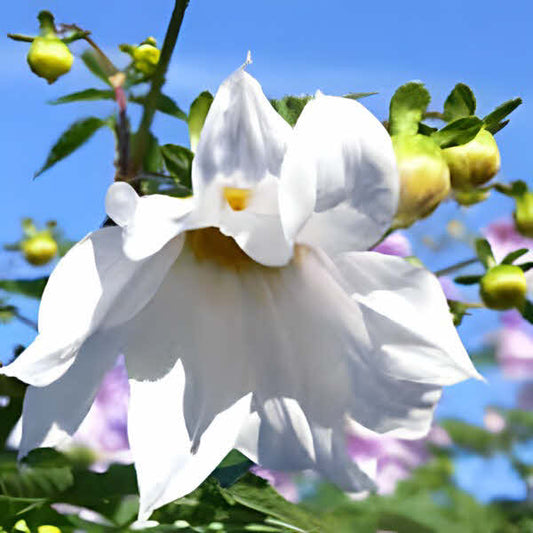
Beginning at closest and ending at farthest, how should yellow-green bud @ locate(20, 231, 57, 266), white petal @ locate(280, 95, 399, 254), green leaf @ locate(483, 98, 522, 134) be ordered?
white petal @ locate(280, 95, 399, 254) < green leaf @ locate(483, 98, 522, 134) < yellow-green bud @ locate(20, 231, 57, 266)

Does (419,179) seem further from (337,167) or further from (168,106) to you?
(168,106)

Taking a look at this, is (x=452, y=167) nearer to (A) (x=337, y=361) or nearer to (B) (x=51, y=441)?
(A) (x=337, y=361)

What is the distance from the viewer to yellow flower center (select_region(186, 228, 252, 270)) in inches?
21.7

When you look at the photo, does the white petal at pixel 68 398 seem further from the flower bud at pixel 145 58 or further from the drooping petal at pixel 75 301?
the flower bud at pixel 145 58

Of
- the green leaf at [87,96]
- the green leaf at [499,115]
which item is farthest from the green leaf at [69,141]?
the green leaf at [499,115]

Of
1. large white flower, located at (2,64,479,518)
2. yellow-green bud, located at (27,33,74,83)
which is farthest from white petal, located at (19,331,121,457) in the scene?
yellow-green bud, located at (27,33,74,83)

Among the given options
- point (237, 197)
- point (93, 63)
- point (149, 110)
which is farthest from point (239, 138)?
point (93, 63)

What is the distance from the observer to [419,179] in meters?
0.46

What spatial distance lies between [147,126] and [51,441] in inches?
7.7

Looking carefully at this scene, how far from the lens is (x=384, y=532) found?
1.85 ft

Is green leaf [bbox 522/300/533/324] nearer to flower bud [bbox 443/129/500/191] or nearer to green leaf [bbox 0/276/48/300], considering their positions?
flower bud [bbox 443/129/500/191]

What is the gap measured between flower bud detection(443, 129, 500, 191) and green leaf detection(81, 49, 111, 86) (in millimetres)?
264


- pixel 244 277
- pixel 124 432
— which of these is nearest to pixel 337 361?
pixel 244 277

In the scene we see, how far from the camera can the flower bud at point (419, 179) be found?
46cm
